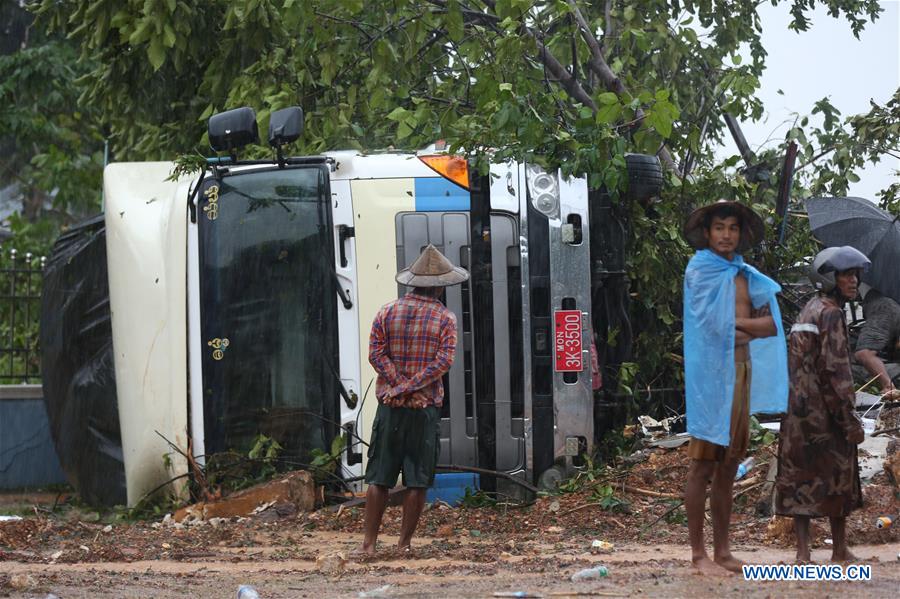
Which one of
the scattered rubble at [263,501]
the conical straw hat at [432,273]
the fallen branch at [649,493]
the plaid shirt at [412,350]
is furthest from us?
the scattered rubble at [263,501]

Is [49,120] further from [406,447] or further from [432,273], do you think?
[406,447]

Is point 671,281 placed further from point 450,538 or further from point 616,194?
point 450,538

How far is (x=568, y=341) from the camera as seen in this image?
8.30 m

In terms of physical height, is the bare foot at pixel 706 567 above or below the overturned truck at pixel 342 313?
below

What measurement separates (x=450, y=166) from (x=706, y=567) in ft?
11.6

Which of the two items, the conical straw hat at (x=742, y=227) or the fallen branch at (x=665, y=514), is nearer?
the conical straw hat at (x=742, y=227)

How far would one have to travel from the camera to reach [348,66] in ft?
35.8

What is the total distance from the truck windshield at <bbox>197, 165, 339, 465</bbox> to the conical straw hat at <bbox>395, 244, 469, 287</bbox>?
140cm

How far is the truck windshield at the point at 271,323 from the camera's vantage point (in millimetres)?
8297

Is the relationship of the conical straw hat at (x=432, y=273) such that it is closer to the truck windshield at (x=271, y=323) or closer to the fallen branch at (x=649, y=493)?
the truck windshield at (x=271, y=323)

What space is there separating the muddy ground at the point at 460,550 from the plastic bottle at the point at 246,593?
189 millimetres

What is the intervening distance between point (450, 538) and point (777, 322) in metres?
2.54

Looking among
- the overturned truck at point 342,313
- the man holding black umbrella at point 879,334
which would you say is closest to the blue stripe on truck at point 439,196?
the overturned truck at point 342,313

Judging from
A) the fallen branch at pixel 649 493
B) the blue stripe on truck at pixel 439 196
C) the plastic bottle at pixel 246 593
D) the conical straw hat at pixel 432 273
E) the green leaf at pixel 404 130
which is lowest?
the plastic bottle at pixel 246 593
